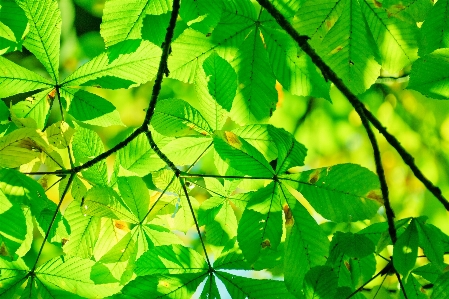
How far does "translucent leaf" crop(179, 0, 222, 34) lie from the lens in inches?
38.7

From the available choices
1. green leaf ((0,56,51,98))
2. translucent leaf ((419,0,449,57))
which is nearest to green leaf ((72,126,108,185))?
green leaf ((0,56,51,98))

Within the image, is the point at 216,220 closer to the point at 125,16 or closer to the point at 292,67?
the point at 292,67

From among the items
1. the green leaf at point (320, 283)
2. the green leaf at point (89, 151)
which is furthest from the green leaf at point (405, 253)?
the green leaf at point (89, 151)

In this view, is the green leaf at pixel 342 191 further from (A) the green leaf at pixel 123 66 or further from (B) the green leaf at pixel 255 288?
(A) the green leaf at pixel 123 66

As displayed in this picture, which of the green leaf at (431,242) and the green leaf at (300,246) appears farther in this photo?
the green leaf at (300,246)

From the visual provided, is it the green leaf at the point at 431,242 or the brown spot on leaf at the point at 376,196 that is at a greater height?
the brown spot on leaf at the point at 376,196

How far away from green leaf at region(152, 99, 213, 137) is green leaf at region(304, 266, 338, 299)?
1.44 feet

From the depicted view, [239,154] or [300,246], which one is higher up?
[239,154]

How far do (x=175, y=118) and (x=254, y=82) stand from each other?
245 mm

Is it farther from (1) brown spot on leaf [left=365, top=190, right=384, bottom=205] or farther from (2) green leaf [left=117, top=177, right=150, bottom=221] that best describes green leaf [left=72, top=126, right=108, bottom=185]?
(1) brown spot on leaf [left=365, top=190, right=384, bottom=205]

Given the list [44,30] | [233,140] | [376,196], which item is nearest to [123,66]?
[44,30]

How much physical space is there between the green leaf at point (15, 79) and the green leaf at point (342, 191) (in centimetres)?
70

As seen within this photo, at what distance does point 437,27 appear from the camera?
105 centimetres

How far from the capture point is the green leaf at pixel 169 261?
1.02m
